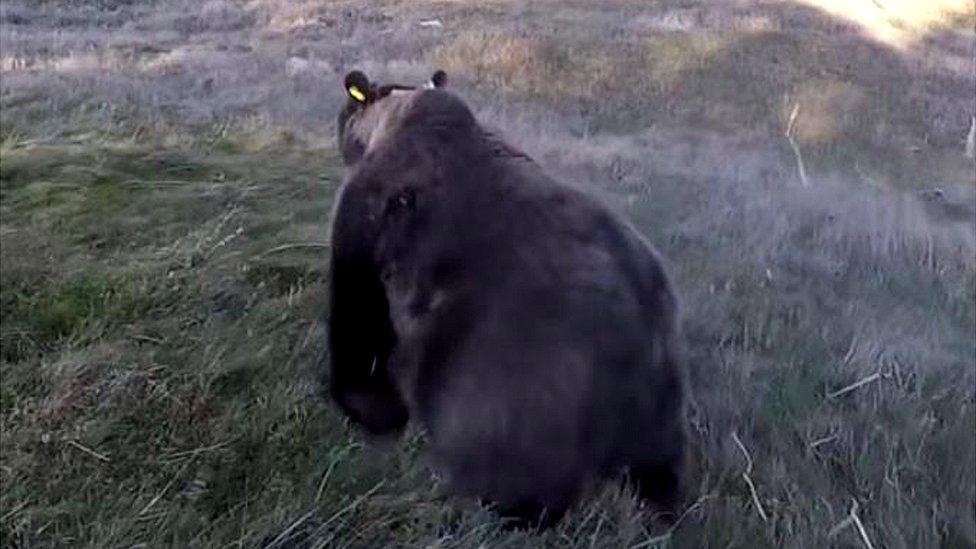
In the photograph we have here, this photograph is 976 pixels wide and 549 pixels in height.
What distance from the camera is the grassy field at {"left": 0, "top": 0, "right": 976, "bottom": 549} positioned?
4.07 meters

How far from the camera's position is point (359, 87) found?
15.9 feet

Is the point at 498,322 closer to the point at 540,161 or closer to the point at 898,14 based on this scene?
the point at 540,161

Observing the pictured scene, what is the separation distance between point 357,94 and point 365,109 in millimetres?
65

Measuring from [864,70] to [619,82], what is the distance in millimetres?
2028

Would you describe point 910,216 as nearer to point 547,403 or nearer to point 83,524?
point 547,403

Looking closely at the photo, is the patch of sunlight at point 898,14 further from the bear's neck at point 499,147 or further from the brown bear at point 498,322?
the brown bear at point 498,322

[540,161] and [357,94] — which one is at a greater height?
[357,94]

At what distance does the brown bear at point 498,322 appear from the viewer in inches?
147

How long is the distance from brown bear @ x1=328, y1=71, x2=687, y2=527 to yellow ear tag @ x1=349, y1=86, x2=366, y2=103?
0.33 meters

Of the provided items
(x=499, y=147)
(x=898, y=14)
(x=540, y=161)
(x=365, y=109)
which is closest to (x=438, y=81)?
(x=365, y=109)

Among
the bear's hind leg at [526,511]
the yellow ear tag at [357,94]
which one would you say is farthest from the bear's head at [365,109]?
the bear's hind leg at [526,511]

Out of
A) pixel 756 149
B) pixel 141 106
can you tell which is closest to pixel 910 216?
pixel 756 149

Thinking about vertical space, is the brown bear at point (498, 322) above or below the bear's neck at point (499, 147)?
below

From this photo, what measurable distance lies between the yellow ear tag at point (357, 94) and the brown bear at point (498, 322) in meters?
0.33
